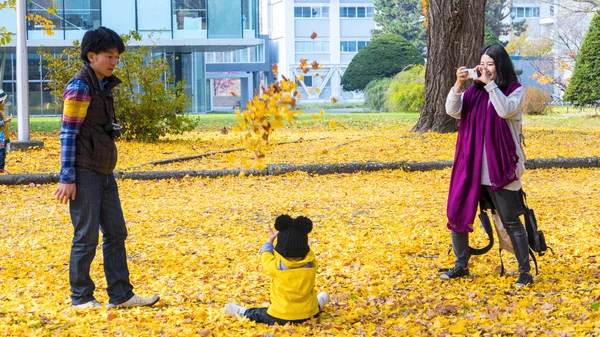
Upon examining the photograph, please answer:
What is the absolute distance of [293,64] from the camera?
61.7m

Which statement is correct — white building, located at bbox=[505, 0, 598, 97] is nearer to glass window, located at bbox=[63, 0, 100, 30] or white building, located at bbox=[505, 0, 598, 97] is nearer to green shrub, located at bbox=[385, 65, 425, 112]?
green shrub, located at bbox=[385, 65, 425, 112]

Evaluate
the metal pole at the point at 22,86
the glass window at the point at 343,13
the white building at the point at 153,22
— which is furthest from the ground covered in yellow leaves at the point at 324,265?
the glass window at the point at 343,13

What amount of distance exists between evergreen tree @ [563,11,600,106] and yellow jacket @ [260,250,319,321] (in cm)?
2278

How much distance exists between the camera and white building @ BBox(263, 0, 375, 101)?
62312 mm

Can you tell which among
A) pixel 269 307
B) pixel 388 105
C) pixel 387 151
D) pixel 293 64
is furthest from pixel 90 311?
pixel 293 64

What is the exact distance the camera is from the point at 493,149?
18.2 ft

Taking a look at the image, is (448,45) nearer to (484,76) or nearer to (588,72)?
(484,76)

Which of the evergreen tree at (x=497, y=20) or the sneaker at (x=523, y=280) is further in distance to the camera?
the evergreen tree at (x=497, y=20)

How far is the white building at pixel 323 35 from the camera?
62.3m

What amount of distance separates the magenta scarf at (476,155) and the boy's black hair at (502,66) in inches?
1.6

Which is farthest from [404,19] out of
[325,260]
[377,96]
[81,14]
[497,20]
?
[325,260]

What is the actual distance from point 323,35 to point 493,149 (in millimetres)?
59207

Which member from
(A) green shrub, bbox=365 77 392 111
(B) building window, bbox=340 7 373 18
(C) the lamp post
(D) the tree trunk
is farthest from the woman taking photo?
(B) building window, bbox=340 7 373 18

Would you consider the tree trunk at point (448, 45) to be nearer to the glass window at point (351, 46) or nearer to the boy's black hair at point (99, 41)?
the boy's black hair at point (99, 41)
